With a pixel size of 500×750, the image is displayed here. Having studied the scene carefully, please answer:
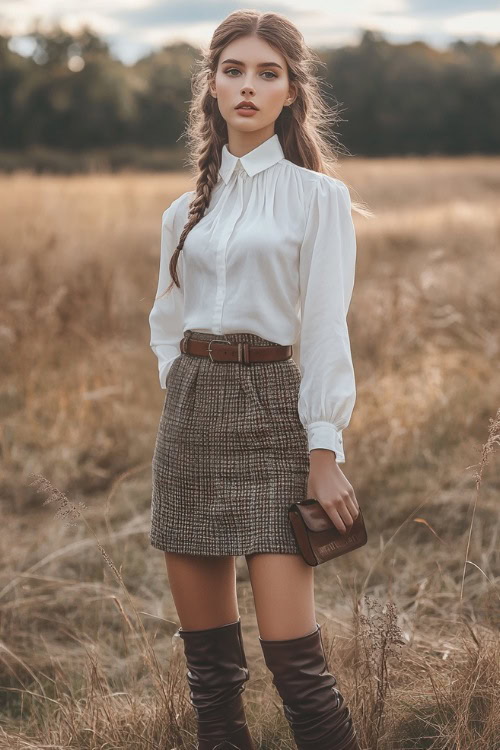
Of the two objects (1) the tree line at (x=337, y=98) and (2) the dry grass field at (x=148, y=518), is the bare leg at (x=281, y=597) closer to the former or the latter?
(2) the dry grass field at (x=148, y=518)

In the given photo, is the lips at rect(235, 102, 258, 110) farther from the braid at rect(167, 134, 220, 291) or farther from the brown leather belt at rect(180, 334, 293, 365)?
the brown leather belt at rect(180, 334, 293, 365)

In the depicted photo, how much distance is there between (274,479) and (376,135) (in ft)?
129

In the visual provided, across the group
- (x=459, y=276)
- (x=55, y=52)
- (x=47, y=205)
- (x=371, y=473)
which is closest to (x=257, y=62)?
(x=371, y=473)

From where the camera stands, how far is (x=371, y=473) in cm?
448

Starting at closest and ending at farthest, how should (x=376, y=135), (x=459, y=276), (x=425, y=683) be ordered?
(x=425, y=683), (x=459, y=276), (x=376, y=135)

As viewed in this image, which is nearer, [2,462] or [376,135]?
[2,462]

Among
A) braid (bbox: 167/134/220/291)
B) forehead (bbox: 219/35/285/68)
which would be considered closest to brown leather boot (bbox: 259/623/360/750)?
braid (bbox: 167/134/220/291)

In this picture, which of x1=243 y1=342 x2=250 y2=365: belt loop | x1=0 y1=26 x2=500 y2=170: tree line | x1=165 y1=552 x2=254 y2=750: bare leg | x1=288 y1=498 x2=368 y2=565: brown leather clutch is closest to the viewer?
x1=288 y1=498 x2=368 y2=565: brown leather clutch

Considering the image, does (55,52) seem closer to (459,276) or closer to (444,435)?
(459,276)

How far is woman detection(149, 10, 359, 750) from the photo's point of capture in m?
1.86

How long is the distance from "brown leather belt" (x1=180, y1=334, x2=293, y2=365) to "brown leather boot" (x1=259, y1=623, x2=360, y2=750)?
62cm

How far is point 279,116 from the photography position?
214 centimetres

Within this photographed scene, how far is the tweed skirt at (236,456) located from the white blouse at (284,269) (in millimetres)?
76

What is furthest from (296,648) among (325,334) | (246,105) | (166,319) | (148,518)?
(148,518)
